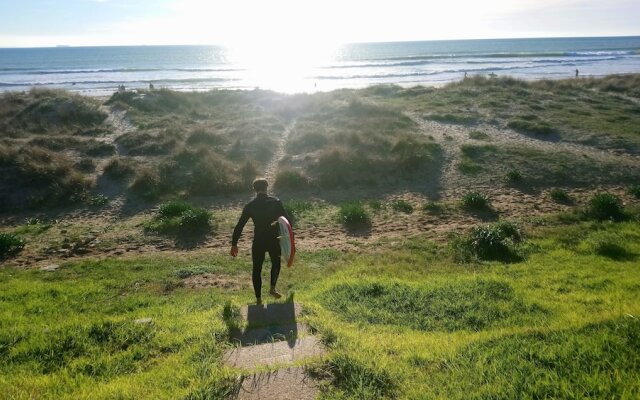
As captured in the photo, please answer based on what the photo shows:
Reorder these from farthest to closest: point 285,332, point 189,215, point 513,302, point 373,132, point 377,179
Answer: point 373,132 < point 377,179 < point 189,215 < point 513,302 < point 285,332

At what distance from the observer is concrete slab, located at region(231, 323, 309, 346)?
5934mm

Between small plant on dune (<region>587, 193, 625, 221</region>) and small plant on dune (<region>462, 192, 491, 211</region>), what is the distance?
9.59 ft

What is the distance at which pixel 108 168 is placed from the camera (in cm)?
1770

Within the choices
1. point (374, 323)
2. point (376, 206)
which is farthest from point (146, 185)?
point (374, 323)

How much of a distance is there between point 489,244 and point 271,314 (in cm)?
633

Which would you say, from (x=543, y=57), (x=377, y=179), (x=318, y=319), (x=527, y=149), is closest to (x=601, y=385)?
→ (x=318, y=319)

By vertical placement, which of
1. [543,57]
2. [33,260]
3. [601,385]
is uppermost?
[543,57]

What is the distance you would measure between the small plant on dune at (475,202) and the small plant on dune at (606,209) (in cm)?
292

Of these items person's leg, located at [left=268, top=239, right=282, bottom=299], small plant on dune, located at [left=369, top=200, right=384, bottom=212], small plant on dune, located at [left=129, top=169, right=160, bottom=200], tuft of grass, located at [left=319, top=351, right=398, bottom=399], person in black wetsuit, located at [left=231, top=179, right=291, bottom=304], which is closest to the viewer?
tuft of grass, located at [left=319, top=351, right=398, bottom=399]

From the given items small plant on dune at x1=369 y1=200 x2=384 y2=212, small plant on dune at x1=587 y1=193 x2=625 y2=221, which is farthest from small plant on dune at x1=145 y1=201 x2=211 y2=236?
small plant on dune at x1=587 y1=193 x2=625 y2=221

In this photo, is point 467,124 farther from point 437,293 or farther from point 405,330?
point 405,330

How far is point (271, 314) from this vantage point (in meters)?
6.96

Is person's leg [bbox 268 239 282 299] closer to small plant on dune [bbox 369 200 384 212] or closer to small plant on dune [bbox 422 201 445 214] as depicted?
small plant on dune [bbox 369 200 384 212]

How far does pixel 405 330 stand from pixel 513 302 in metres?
2.32
